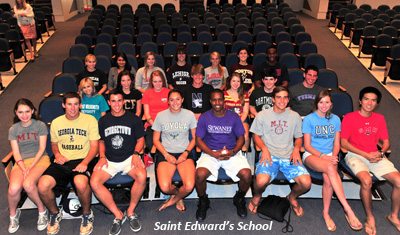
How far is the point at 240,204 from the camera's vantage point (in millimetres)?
3844

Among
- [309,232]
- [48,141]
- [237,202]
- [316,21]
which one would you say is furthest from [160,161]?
[316,21]

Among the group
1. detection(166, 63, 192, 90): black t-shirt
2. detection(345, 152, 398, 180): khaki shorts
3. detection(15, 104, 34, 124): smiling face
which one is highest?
detection(15, 104, 34, 124): smiling face

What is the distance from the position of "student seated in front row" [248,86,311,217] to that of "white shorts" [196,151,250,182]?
0.62ft

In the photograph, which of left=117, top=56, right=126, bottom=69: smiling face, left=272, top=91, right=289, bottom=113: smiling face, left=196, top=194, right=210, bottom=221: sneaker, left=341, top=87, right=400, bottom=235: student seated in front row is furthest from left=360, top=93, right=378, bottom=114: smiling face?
left=117, top=56, right=126, bottom=69: smiling face

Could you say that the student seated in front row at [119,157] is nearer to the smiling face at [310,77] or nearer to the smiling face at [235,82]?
the smiling face at [235,82]

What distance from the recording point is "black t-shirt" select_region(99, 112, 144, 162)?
Result: 3.78 m

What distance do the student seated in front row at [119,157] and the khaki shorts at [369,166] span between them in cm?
213

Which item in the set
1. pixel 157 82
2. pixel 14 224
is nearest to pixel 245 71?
pixel 157 82

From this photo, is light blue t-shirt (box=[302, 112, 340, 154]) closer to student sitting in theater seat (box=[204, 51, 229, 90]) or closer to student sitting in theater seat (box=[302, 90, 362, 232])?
student sitting in theater seat (box=[302, 90, 362, 232])

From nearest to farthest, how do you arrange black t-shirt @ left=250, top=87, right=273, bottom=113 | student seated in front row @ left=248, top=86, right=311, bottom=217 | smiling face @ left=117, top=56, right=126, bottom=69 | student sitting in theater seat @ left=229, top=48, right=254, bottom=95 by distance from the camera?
student seated in front row @ left=248, top=86, right=311, bottom=217 → black t-shirt @ left=250, top=87, right=273, bottom=113 → smiling face @ left=117, top=56, right=126, bottom=69 → student sitting in theater seat @ left=229, top=48, right=254, bottom=95

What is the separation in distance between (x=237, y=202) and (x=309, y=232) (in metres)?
0.77

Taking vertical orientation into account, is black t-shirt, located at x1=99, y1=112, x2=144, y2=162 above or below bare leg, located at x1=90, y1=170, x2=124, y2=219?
above

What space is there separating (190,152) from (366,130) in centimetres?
187

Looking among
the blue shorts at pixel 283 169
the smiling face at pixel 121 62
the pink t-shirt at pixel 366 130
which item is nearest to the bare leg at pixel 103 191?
the blue shorts at pixel 283 169
